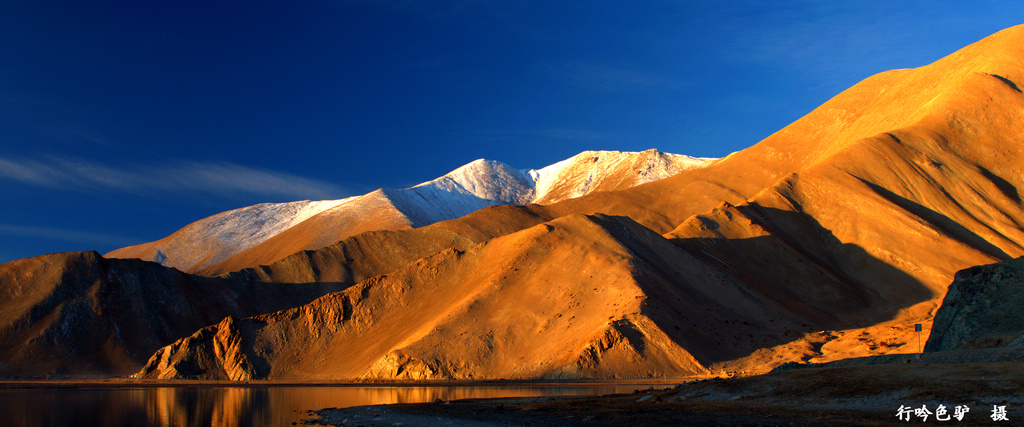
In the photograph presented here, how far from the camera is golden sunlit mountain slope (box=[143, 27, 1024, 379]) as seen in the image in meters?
48.3

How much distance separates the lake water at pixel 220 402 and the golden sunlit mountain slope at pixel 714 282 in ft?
21.5

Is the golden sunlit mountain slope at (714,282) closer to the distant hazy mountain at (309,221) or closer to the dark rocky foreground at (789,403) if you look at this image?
the dark rocky foreground at (789,403)

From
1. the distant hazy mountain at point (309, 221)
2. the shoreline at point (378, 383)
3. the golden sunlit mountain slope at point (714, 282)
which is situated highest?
the distant hazy mountain at point (309, 221)

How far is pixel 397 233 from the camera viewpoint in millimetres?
112062

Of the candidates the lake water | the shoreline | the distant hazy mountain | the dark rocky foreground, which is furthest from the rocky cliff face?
the dark rocky foreground

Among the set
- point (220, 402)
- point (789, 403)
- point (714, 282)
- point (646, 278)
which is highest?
point (646, 278)

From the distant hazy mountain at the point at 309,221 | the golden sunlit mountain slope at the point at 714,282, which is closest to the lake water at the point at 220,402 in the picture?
the golden sunlit mountain slope at the point at 714,282

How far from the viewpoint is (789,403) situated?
21484 millimetres

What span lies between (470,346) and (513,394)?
43.9 ft

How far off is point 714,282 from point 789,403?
133ft

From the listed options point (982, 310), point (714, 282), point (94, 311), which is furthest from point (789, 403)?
point (94, 311)

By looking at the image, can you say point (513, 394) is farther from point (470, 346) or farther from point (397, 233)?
point (397, 233)

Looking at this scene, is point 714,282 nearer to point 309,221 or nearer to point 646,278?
point 646,278

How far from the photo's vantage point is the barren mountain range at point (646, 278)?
162 ft
